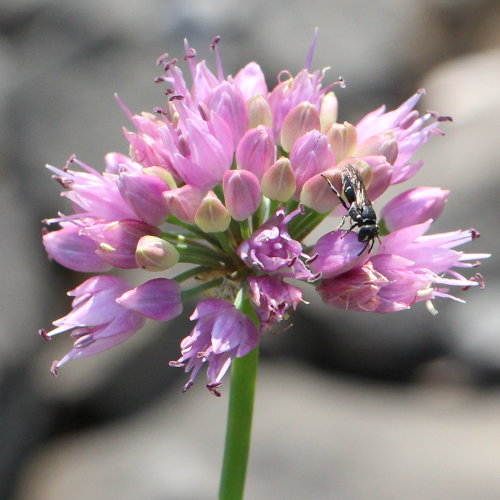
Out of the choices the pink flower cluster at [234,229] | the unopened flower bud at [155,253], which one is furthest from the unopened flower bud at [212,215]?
the unopened flower bud at [155,253]

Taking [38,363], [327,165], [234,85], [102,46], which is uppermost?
[102,46]

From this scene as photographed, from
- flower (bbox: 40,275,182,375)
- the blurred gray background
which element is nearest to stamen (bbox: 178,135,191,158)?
flower (bbox: 40,275,182,375)

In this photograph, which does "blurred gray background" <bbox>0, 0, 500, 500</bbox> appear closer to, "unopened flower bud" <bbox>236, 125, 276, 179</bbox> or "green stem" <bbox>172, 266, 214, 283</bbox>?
"green stem" <bbox>172, 266, 214, 283</bbox>

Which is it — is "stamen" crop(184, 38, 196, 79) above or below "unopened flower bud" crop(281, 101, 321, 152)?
above

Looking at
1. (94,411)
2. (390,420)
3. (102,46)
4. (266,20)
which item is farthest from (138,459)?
(266,20)

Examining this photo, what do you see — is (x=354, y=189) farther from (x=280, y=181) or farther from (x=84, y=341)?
(x=84, y=341)

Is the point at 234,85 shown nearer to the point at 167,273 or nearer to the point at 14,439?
the point at 167,273

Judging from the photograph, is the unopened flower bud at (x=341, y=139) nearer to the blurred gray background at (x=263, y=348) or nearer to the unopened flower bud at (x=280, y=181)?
the unopened flower bud at (x=280, y=181)
